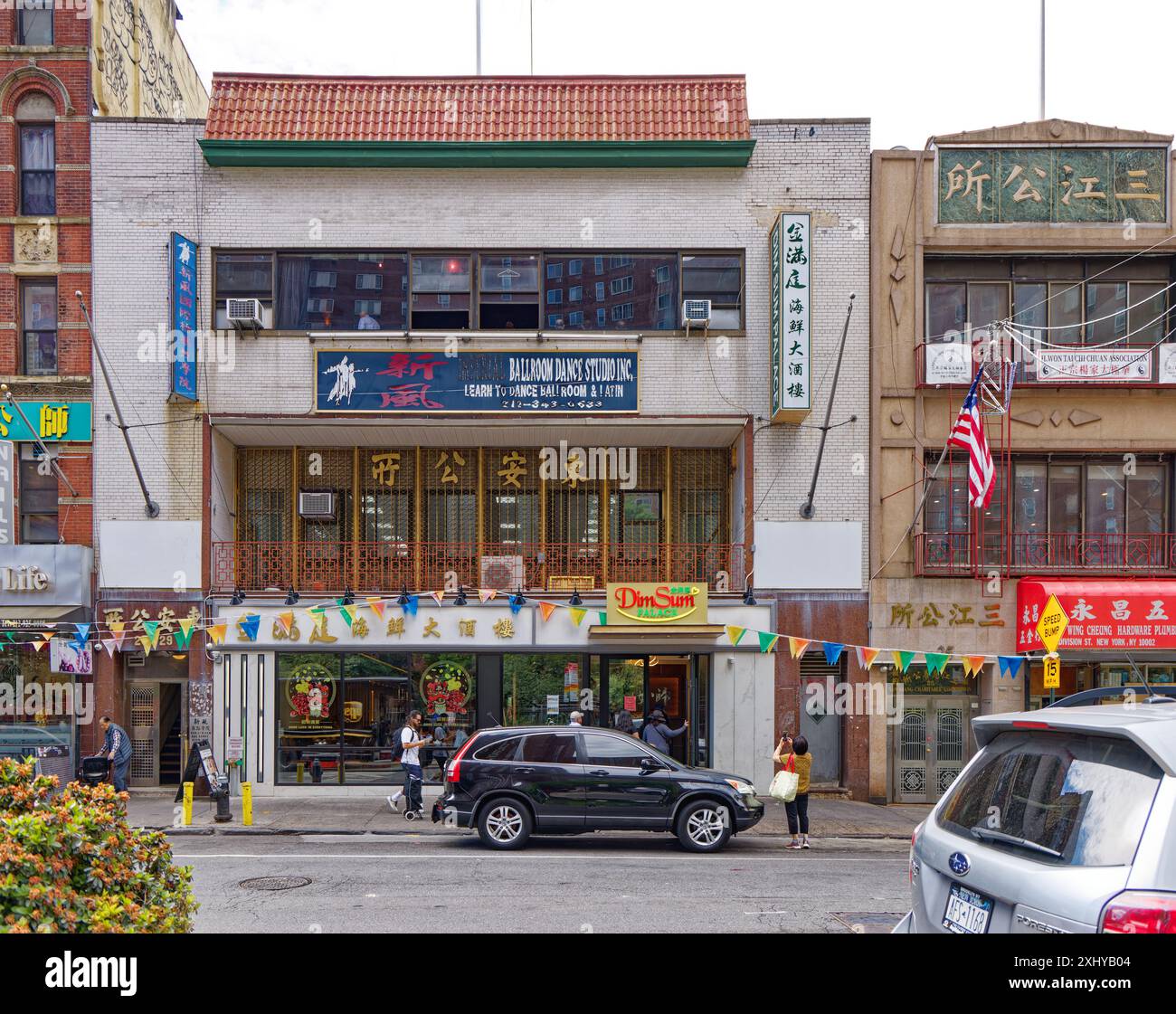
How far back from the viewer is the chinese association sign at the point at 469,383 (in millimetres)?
17891

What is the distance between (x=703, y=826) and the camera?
42.5 ft

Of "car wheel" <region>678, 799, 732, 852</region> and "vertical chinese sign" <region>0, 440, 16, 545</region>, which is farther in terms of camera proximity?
"vertical chinese sign" <region>0, 440, 16, 545</region>

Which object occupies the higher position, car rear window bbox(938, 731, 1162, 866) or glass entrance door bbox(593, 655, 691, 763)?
car rear window bbox(938, 731, 1162, 866)

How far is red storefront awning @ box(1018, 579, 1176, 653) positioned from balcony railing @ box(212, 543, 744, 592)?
575cm

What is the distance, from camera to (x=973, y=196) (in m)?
18.2

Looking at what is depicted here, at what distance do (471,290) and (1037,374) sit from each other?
10.7 m

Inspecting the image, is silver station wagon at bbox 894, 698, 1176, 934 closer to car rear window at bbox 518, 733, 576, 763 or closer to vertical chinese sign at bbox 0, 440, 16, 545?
car rear window at bbox 518, 733, 576, 763

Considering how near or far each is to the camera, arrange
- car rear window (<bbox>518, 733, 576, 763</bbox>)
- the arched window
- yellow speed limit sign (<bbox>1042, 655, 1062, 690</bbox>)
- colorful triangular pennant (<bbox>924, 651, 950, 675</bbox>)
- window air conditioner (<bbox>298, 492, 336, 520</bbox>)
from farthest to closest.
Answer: window air conditioner (<bbox>298, 492, 336, 520</bbox>)
the arched window
colorful triangular pennant (<bbox>924, 651, 950, 675</bbox>)
yellow speed limit sign (<bbox>1042, 655, 1062, 690</bbox>)
car rear window (<bbox>518, 733, 576, 763</bbox>)

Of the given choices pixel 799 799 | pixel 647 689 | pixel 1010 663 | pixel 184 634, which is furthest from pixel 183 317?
pixel 1010 663

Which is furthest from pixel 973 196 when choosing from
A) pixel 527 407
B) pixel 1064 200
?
pixel 527 407

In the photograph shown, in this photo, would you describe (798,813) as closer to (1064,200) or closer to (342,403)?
(342,403)

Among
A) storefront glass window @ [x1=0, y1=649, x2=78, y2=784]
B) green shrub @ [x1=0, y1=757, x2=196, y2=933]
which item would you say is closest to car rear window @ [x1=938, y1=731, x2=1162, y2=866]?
green shrub @ [x1=0, y1=757, x2=196, y2=933]

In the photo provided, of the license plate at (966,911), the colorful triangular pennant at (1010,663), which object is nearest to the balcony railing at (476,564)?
the colorful triangular pennant at (1010,663)

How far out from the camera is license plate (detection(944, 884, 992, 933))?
397 centimetres
